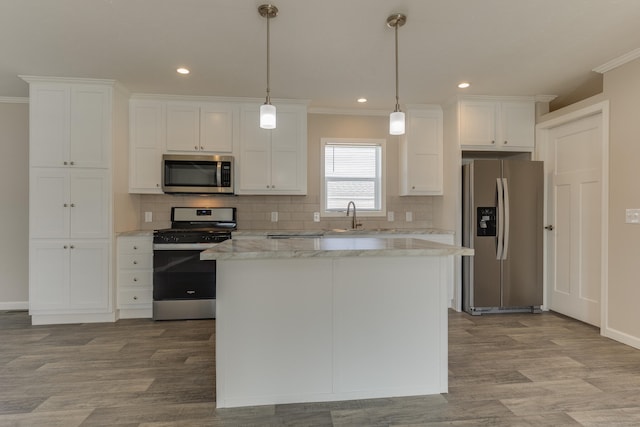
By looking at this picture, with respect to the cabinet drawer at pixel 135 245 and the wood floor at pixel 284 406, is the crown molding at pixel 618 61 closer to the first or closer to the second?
the wood floor at pixel 284 406

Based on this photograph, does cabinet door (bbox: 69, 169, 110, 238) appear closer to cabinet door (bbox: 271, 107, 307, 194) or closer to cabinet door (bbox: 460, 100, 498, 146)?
cabinet door (bbox: 271, 107, 307, 194)

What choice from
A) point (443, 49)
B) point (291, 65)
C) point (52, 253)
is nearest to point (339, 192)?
point (291, 65)

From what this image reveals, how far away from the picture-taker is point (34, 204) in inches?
128

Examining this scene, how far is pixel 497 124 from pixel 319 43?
7.92ft

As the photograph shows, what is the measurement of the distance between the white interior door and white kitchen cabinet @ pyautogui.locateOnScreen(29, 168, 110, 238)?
15.8 feet

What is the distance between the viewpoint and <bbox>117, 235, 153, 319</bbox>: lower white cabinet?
3.46 metres

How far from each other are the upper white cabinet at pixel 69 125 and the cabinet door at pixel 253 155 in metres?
1.36

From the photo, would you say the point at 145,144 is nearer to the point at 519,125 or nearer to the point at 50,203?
the point at 50,203

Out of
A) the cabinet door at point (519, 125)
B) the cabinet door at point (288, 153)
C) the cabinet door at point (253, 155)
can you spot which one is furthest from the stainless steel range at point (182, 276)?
the cabinet door at point (519, 125)

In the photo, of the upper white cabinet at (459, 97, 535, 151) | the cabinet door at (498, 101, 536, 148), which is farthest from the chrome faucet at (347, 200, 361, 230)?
the cabinet door at (498, 101, 536, 148)

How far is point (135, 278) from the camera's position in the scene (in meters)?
3.48

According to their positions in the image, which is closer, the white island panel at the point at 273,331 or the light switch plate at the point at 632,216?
the white island panel at the point at 273,331

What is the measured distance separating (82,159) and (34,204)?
2.07 ft

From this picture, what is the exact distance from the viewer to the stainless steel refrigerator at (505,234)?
11.8 ft
